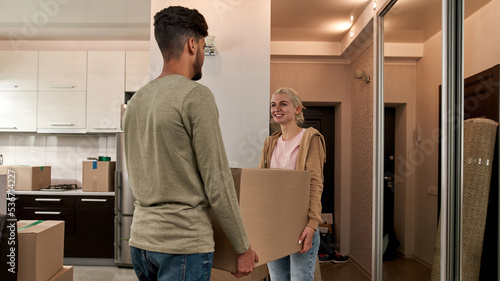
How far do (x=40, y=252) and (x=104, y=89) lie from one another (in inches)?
117

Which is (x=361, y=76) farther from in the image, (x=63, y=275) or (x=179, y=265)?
(x=179, y=265)

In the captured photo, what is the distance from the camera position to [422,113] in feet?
7.03

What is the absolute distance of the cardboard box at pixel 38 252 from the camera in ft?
4.68

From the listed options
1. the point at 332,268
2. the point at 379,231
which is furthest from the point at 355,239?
the point at 379,231

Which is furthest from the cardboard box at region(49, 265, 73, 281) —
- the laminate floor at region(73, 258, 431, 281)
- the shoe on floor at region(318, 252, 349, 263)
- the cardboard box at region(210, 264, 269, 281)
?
the shoe on floor at region(318, 252, 349, 263)

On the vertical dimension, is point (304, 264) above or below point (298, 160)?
below

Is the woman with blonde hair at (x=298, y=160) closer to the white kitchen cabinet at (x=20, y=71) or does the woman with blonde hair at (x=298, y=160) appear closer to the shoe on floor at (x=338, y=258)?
the shoe on floor at (x=338, y=258)

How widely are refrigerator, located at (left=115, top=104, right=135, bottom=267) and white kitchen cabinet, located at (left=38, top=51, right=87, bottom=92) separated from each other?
848 millimetres

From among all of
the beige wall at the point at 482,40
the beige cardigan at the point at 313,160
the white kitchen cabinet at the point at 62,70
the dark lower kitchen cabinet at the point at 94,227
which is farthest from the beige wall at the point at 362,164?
the white kitchen cabinet at the point at 62,70

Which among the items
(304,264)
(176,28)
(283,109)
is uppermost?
(176,28)

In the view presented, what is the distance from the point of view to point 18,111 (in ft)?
13.7

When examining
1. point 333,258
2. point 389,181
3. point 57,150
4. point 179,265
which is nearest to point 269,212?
point 179,265

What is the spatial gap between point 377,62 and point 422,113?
103 cm

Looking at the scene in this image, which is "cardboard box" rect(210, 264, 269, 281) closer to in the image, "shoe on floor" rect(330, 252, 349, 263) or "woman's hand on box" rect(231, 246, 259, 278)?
"woman's hand on box" rect(231, 246, 259, 278)
